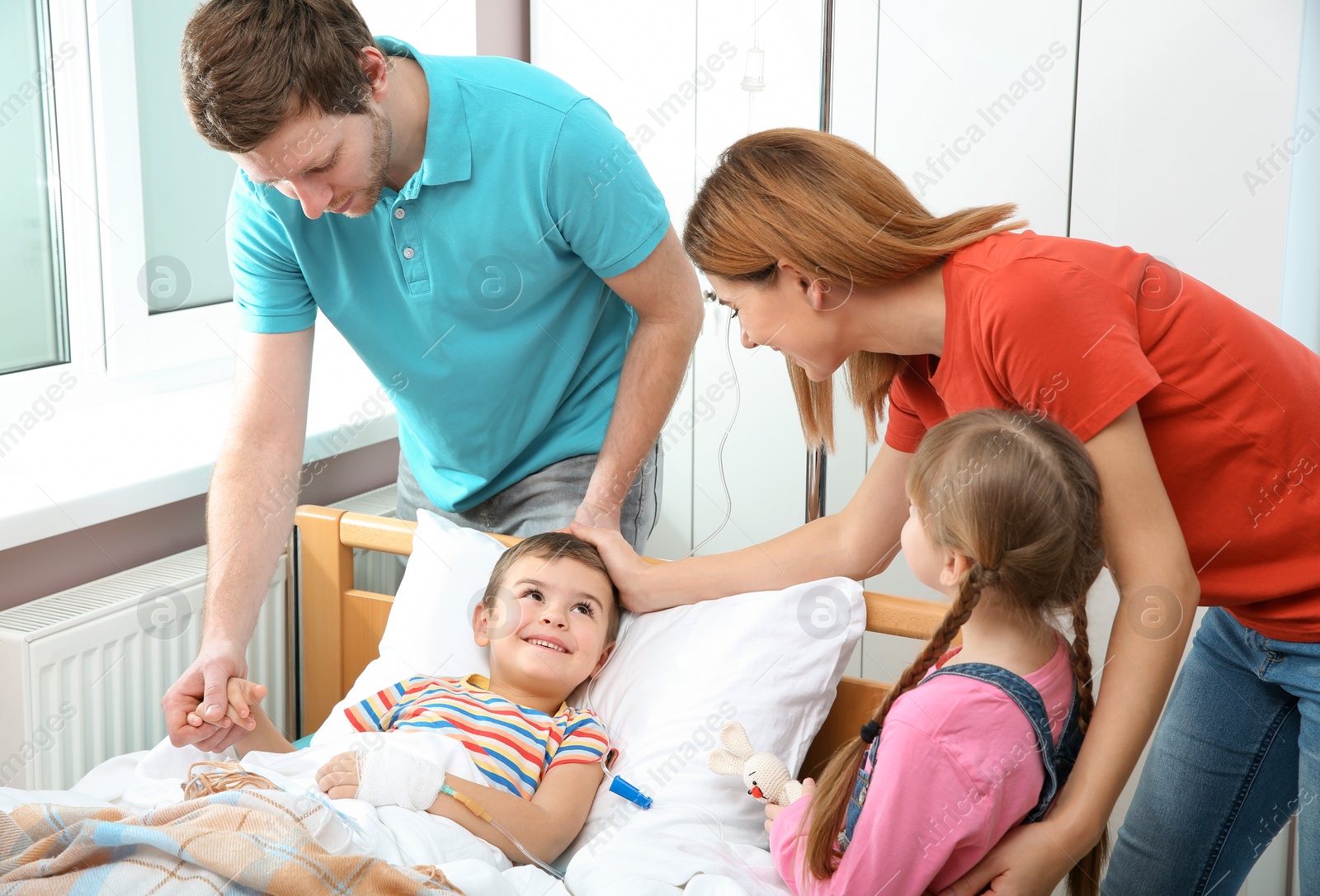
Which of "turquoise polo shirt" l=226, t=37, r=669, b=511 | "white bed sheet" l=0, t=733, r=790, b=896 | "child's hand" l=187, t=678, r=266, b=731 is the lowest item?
"white bed sheet" l=0, t=733, r=790, b=896

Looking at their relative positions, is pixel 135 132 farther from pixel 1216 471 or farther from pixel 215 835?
pixel 1216 471

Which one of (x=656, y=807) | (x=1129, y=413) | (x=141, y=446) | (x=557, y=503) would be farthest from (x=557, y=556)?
(x=141, y=446)

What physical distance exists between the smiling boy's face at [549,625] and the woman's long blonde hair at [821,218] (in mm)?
501

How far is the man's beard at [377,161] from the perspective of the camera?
1296 mm

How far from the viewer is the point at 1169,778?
3.99 feet

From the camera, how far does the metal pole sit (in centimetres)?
169

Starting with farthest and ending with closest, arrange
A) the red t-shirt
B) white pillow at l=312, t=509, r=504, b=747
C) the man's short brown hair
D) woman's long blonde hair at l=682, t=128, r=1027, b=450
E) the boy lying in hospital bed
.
Answer: white pillow at l=312, t=509, r=504, b=747 < the boy lying in hospital bed < the man's short brown hair < woman's long blonde hair at l=682, t=128, r=1027, b=450 < the red t-shirt

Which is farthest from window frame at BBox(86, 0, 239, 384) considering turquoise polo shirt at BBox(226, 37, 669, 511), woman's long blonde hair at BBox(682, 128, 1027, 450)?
woman's long blonde hair at BBox(682, 128, 1027, 450)

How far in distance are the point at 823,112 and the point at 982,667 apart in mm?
1007

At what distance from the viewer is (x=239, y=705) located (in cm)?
128

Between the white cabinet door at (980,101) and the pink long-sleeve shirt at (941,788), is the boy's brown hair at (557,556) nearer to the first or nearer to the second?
the pink long-sleeve shirt at (941,788)

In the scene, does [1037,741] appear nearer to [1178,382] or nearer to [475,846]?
[1178,382]

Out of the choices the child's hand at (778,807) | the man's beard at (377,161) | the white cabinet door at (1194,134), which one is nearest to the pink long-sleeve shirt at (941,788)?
the child's hand at (778,807)

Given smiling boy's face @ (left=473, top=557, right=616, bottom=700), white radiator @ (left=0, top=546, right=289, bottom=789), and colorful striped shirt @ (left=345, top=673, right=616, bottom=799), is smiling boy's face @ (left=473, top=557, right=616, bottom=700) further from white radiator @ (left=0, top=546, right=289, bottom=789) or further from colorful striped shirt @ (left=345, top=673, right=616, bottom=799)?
white radiator @ (left=0, top=546, right=289, bottom=789)
